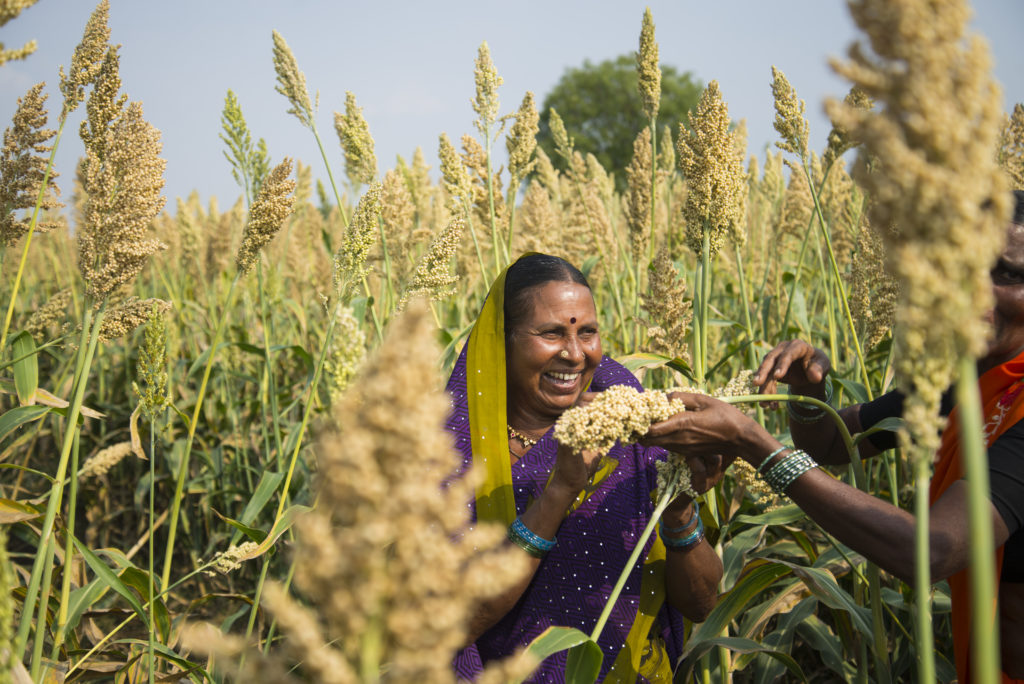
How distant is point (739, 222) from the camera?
3062mm

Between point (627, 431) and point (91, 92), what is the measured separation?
1.77 metres

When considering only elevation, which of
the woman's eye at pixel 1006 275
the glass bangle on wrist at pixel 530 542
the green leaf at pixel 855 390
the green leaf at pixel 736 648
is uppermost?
the woman's eye at pixel 1006 275

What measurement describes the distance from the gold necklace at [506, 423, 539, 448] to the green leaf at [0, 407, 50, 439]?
1.38 meters

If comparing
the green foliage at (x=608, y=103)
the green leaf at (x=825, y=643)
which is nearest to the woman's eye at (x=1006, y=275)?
the green leaf at (x=825, y=643)

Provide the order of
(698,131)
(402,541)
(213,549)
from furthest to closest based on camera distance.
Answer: (213,549) → (698,131) → (402,541)

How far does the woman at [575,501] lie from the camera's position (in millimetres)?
2244

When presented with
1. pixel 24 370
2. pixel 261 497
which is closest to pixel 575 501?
pixel 261 497

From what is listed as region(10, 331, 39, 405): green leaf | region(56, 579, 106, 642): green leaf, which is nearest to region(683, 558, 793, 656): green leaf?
region(56, 579, 106, 642): green leaf

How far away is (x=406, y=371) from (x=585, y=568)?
6.11 ft

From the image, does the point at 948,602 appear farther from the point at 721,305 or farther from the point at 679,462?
the point at 721,305

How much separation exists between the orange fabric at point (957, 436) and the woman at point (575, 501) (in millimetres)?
620

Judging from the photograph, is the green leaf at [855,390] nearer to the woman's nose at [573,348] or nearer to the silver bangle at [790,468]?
the woman's nose at [573,348]

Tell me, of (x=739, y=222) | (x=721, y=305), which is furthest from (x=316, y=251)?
(x=739, y=222)

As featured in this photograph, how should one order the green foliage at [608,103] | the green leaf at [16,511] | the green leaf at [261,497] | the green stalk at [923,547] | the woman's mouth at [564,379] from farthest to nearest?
the green foliage at [608,103] → the green leaf at [261,497] → the woman's mouth at [564,379] → the green leaf at [16,511] → the green stalk at [923,547]
